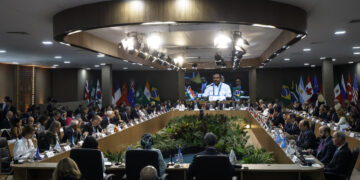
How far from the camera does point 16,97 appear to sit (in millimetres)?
15430

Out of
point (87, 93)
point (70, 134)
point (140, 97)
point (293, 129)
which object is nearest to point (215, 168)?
point (70, 134)

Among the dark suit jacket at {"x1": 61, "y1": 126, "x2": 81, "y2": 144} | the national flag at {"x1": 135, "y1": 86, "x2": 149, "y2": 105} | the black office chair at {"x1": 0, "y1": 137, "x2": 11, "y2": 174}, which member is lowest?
the black office chair at {"x1": 0, "y1": 137, "x2": 11, "y2": 174}

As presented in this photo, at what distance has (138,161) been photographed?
3568 mm

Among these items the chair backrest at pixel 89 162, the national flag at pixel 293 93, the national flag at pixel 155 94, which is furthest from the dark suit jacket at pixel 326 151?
the national flag at pixel 155 94

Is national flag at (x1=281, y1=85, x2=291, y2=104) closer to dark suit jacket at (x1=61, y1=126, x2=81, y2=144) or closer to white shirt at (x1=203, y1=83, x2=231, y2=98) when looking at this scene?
white shirt at (x1=203, y1=83, x2=231, y2=98)

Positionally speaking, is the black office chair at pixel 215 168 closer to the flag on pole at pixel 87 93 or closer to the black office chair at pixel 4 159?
the black office chair at pixel 4 159

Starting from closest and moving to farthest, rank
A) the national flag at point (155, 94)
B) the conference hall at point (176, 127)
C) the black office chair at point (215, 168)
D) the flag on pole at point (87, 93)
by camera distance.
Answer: the black office chair at point (215, 168), the conference hall at point (176, 127), the flag on pole at point (87, 93), the national flag at point (155, 94)

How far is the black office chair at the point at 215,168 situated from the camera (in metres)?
3.30

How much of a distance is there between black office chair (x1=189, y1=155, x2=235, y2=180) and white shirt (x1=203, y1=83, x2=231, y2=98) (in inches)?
628

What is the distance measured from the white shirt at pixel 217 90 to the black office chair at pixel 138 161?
621 inches

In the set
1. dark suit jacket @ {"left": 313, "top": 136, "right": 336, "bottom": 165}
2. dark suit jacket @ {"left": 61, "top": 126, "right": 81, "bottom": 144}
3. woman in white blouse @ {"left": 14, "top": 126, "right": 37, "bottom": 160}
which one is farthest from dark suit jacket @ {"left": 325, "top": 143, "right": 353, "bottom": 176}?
dark suit jacket @ {"left": 61, "top": 126, "right": 81, "bottom": 144}

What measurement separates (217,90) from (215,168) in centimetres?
1619

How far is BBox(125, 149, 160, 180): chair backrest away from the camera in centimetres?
353

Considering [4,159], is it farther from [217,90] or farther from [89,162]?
[217,90]
